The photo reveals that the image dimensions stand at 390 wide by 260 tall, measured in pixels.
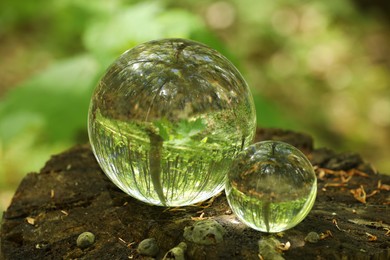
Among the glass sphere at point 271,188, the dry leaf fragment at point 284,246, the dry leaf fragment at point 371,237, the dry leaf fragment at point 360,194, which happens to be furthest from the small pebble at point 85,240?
the dry leaf fragment at point 360,194

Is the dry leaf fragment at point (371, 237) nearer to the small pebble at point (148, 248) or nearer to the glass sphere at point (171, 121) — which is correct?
the glass sphere at point (171, 121)

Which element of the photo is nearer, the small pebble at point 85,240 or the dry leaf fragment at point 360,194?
the small pebble at point 85,240

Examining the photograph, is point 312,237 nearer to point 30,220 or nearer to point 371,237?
point 371,237

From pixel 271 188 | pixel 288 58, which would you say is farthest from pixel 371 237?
pixel 288 58

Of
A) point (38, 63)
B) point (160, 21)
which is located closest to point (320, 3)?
point (38, 63)

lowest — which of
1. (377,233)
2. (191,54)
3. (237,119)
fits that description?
(377,233)

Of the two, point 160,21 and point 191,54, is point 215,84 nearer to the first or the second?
point 191,54

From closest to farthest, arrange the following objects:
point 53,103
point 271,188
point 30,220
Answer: point 271,188 < point 30,220 < point 53,103
